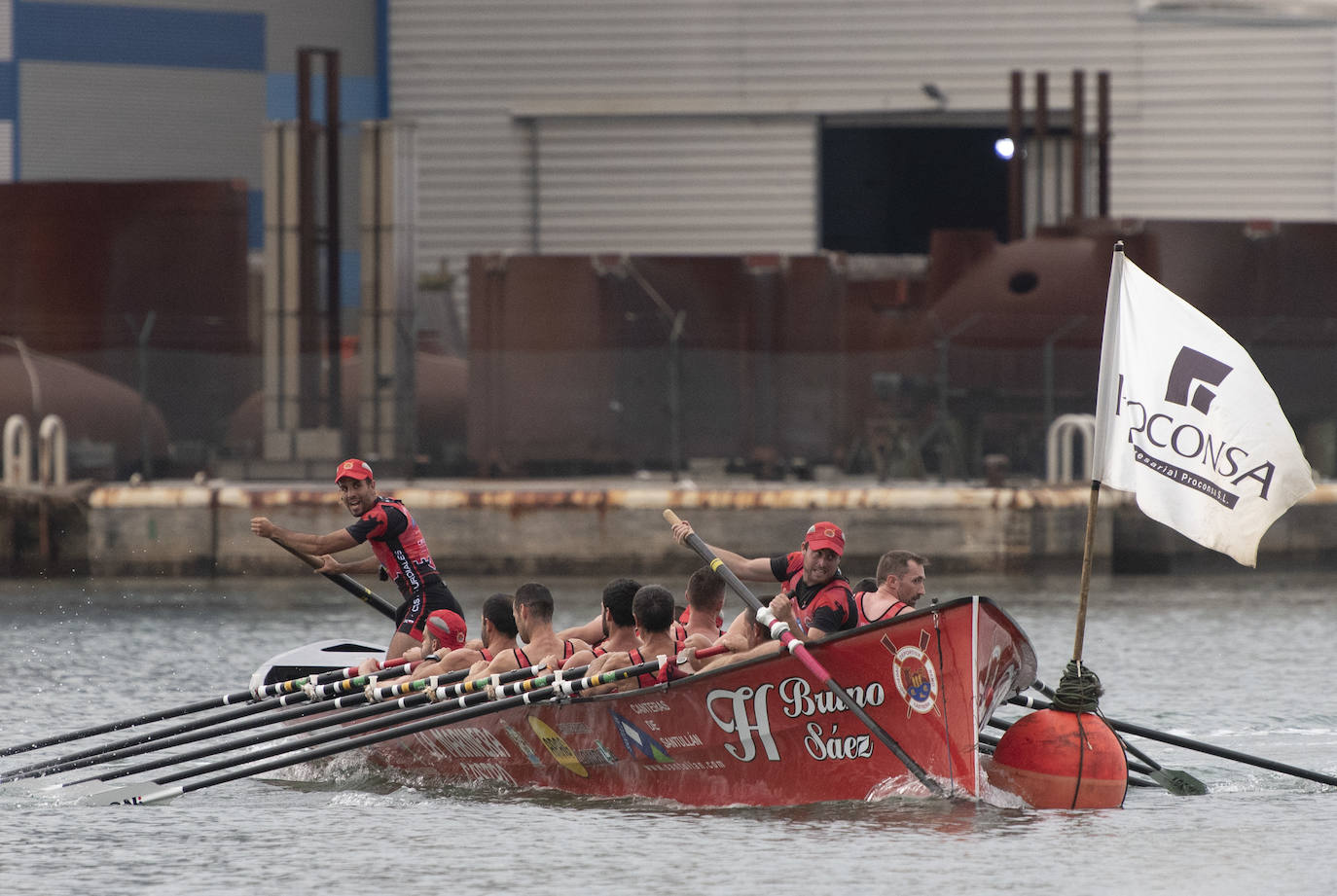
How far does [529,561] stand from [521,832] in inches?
493

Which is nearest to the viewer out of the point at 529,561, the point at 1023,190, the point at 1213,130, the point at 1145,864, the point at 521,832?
the point at 1145,864

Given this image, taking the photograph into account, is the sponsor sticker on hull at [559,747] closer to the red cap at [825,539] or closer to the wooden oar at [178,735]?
the wooden oar at [178,735]

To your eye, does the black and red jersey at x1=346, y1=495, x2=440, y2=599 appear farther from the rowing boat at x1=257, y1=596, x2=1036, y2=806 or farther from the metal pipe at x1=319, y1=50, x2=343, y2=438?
the metal pipe at x1=319, y1=50, x2=343, y2=438

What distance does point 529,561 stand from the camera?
24234 millimetres

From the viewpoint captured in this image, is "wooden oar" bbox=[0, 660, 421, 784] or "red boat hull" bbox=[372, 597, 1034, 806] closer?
"red boat hull" bbox=[372, 597, 1034, 806]

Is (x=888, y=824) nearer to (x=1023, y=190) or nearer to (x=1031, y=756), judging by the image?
(x=1031, y=756)

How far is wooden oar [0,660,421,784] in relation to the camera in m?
13.3

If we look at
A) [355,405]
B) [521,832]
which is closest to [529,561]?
[355,405]

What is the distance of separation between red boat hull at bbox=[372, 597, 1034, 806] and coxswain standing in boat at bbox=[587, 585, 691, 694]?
160 millimetres

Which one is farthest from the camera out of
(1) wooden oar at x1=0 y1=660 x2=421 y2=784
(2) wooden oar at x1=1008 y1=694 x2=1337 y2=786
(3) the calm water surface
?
(1) wooden oar at x1=0 y1=660 x2=421 y2=784

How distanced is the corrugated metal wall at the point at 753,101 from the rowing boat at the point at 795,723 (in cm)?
2280

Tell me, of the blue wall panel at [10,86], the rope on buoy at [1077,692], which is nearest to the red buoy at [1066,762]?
the rope on buoy at [1077,692]

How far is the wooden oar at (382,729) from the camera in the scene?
39.7 feet

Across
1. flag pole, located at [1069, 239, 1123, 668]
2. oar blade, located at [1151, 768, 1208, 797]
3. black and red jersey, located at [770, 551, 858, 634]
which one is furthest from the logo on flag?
Result: oar blade, located at [1151, 768, 1208, 797]
